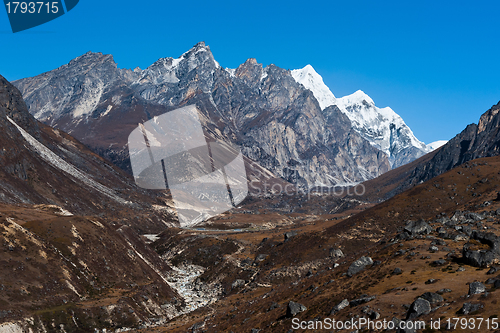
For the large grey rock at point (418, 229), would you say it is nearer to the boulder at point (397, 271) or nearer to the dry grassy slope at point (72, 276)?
the boulder at point (397, 271)

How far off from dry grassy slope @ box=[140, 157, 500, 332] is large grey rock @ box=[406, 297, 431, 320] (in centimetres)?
80

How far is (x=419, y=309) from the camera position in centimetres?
3975

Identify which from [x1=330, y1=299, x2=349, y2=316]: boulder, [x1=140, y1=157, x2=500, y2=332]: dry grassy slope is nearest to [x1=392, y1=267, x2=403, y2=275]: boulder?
[x1=140, y1=157, x2=500, y2=332]: dry grassy slope

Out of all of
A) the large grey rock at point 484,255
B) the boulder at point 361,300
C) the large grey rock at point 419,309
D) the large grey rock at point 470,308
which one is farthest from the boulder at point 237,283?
the large grey rock at point 470,308

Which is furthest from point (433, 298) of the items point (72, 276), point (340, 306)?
point (72, 276)

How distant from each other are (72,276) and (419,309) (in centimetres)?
6775

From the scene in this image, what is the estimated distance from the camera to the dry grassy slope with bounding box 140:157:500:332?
47.6 metres

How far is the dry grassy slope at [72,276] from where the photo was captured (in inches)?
2707

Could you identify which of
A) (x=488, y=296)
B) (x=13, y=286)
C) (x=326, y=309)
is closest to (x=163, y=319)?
(x=13, y=286)

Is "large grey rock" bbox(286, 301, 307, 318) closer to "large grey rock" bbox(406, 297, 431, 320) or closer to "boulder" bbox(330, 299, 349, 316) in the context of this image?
"boulder" bbox(330, 299, 349, 316)

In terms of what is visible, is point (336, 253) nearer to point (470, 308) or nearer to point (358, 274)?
point (358, 274)

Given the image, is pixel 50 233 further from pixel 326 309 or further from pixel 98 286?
pixel 326 309

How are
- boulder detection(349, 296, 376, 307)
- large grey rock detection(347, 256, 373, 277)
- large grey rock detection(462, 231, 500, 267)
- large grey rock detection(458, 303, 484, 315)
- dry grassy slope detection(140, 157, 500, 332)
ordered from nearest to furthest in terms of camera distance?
large grey rock detection(458, 303, 484, 315) → dry grassy slope detection(140, 157, 500, 332) → boulder detection(349, 296, 376, 307) → large grey rock detection(462, 231, 500, 267) → large grey rock detection(347, 256, 373, 277)

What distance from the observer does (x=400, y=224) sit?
123562mm
